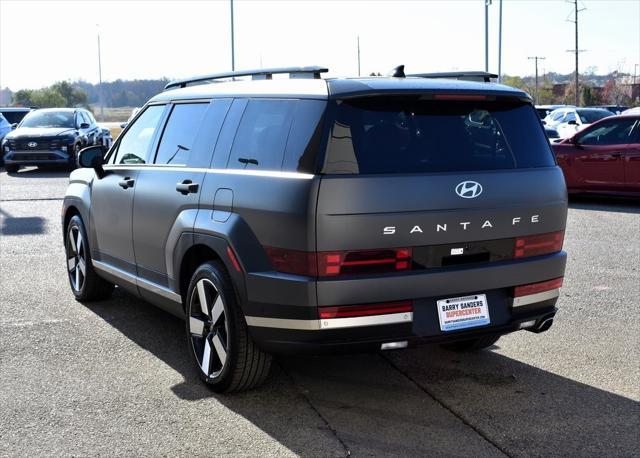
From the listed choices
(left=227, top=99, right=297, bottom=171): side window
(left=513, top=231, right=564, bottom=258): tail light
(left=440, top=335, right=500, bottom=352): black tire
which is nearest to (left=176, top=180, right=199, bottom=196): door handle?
(left=227, top=99, right=297, bottom=171): side window

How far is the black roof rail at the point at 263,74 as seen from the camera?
483 cm

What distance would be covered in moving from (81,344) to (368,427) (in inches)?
102

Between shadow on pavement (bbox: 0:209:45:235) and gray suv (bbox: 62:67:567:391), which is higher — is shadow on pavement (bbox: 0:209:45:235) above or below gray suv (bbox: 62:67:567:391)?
below

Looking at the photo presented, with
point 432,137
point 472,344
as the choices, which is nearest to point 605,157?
point 472,344

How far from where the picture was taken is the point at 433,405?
15.9 ft

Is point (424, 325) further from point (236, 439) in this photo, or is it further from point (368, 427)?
point (236, 439)

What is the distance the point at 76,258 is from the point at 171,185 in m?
2.38

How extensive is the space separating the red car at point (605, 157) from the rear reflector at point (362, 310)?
437 inches

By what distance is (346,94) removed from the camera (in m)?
4.47

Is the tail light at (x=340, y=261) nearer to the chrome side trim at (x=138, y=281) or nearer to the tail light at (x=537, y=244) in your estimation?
the tail light at (x=537, y=244)

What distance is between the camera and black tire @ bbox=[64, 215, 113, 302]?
730cm

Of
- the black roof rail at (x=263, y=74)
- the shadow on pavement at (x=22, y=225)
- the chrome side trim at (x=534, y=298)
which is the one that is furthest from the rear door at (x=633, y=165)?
the black roof rail at (x=263, y=74)

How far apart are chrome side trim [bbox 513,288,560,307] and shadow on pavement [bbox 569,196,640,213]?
949 cm

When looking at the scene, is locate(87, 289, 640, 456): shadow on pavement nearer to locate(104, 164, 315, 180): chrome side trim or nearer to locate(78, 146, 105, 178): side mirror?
locate(104, 164, 315, 180): chrome side trim
